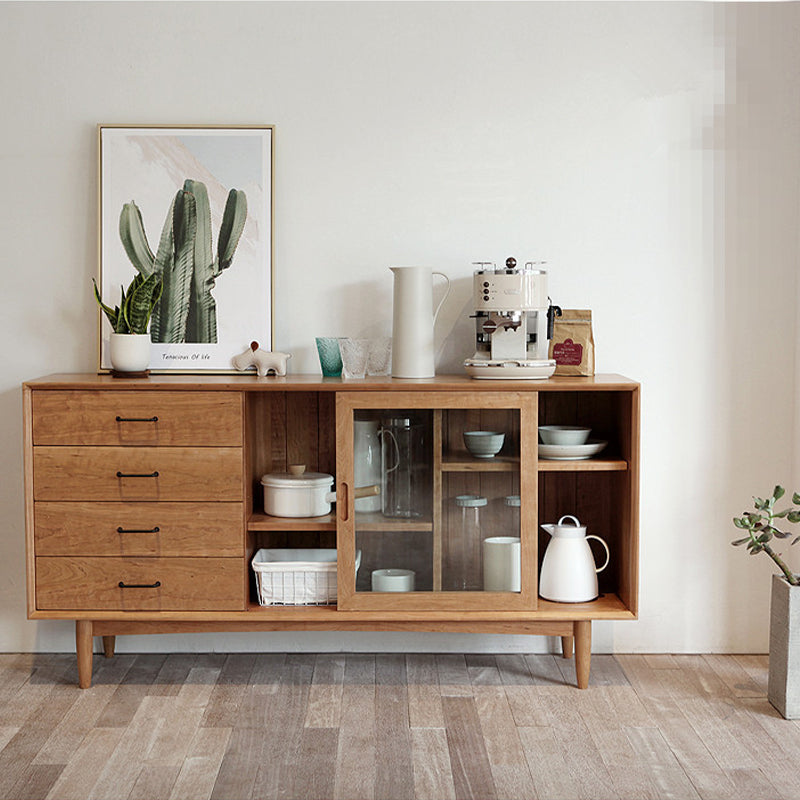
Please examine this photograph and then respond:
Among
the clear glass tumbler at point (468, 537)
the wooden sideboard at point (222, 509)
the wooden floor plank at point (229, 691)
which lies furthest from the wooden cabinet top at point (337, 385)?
the wooden floor plank at point (229, 691)

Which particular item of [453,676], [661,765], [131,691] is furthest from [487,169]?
[131,691]

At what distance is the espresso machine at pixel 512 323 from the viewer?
9.69 feet

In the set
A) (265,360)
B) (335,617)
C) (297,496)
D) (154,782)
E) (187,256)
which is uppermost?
(187,256)

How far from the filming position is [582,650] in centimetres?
296

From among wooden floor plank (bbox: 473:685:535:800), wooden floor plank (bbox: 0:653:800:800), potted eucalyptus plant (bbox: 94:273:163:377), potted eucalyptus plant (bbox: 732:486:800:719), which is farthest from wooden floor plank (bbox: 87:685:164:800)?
potted eucalyptus plant (bbox: 732:486:800:719)

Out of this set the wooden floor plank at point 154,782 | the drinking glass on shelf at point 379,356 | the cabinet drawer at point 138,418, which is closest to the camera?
the wooden floor plank at point 154,782

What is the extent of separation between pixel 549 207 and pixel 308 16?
96 centimetres

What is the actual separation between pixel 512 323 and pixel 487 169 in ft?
1.80

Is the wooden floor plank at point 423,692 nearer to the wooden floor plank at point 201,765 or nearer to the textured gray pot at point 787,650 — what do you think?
the wooden floor plank at point 201,765

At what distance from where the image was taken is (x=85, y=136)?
10.5 feet

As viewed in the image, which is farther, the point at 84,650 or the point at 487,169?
the point at 487,169

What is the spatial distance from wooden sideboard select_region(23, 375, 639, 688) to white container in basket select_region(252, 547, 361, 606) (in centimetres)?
4

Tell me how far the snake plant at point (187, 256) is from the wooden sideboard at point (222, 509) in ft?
1.05

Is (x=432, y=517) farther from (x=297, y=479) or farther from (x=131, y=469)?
(x=131, y=469)
